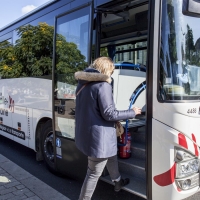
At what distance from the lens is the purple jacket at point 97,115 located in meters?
2.84

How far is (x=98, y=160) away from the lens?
302 centimetres

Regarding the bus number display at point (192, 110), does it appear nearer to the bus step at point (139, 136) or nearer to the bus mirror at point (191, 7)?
the bus mirror at point (191, 7)

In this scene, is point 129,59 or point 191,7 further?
point 129,59

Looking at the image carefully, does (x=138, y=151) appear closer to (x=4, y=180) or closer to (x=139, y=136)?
→ (x=139, y=136)

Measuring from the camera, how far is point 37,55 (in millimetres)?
5051

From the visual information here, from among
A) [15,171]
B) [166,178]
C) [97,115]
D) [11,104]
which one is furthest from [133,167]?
[11,104]


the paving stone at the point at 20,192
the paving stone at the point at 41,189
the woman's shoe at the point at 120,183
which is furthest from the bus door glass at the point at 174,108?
the paving stone at the point at 20,192

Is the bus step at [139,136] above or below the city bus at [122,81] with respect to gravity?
below

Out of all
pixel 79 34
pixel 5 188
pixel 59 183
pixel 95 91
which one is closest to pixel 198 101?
pixel 95 91

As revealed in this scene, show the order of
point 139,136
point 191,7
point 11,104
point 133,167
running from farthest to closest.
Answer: point 11,104 < point 139,136 < point 133,167 < point 191,7

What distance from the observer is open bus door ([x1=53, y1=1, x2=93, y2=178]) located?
3795 millimetres

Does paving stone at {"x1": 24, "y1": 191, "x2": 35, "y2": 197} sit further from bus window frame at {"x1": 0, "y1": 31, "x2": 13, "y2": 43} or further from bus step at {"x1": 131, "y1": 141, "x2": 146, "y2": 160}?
bus window frame at {"x1": 0, "y1": 31, "x2": 13, "y2": 43}

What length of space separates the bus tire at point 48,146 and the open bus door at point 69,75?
1.45ft

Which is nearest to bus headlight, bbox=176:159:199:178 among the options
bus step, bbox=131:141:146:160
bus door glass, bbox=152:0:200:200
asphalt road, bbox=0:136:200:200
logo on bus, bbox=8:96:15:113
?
bus door glass, bbox=152:0:200:200
